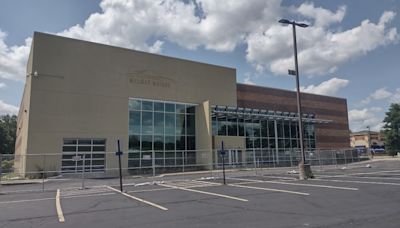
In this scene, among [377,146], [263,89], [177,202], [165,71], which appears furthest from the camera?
[377,146]

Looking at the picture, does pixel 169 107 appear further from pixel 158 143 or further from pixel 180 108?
pixel 158 143

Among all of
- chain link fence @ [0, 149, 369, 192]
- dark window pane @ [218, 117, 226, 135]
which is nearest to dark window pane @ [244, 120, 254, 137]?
dark window pane @ [218, 117, 226, 135]

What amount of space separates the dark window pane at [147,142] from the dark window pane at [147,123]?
38 centimetres

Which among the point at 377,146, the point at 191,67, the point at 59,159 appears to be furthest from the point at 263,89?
the point at 377,146

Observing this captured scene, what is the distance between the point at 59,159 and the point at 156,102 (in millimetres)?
10465

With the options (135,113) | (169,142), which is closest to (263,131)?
(169,142)

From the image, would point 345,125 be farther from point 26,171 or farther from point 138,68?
point 26,171

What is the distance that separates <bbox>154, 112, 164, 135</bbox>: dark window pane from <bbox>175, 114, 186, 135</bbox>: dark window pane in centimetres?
177

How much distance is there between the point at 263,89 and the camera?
41.6m

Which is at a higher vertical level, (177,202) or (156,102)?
(156,102)

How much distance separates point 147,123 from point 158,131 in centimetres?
134

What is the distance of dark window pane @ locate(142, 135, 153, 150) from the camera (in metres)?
31.0

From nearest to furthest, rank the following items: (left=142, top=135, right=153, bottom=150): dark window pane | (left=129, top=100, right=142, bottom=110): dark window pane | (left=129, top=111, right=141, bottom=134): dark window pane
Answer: (left=129, top=111, right=141, bottom=134): dark window pane < (left=142, top=135, right=153, bottom=150): dark window pane < (left=129, top=100, right=142, bottom=110): dark window pane

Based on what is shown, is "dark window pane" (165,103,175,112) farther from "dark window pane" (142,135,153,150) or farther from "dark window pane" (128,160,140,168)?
"dark window pane" (128,160,140,168)
